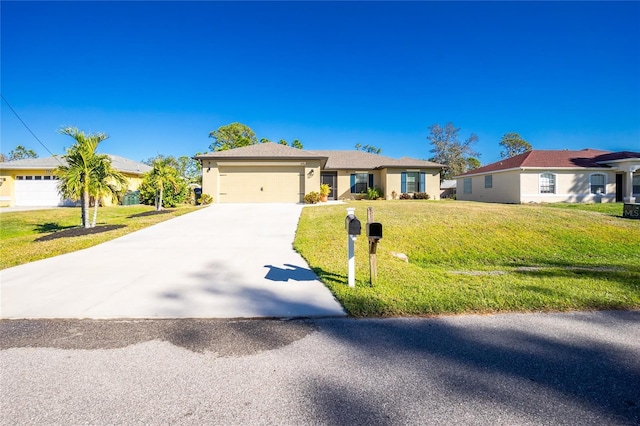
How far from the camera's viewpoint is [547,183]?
21.6 meters

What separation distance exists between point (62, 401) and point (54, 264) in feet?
18.2

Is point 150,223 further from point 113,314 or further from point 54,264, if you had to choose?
point 113,314

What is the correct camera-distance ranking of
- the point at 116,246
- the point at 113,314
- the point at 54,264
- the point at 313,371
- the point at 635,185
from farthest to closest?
1. the point at 635,185
2. the point at 116,246
3. the point at 54,264
4. the point at 113,314
5. the point at 313,371

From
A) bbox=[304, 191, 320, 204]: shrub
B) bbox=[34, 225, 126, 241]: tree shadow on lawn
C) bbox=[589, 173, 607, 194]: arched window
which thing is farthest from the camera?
bbox=[589, 173, 607, 194]: arched window

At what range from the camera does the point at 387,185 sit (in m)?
22.8

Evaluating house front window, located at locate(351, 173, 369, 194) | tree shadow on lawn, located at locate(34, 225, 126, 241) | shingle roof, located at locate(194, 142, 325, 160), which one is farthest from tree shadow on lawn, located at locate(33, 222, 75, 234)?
house front window, located at locate(351, 173, 369, 194)

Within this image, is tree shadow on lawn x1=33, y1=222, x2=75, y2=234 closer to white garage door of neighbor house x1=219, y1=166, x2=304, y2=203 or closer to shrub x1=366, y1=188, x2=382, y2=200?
white garage door of neighbor house x1=219, y1=166, x2=304, y2=203

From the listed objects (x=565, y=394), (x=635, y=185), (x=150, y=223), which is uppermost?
(x=635, y=185)

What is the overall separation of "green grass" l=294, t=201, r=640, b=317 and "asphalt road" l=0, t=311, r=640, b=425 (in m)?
0.53

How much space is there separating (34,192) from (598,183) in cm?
3784

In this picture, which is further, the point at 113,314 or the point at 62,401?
the point at 113,314

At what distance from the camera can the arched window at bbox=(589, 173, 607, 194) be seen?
2148 cm

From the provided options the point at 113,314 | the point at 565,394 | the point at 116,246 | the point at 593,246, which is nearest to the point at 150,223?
the point at 116,246

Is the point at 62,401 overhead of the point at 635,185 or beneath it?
beneath
